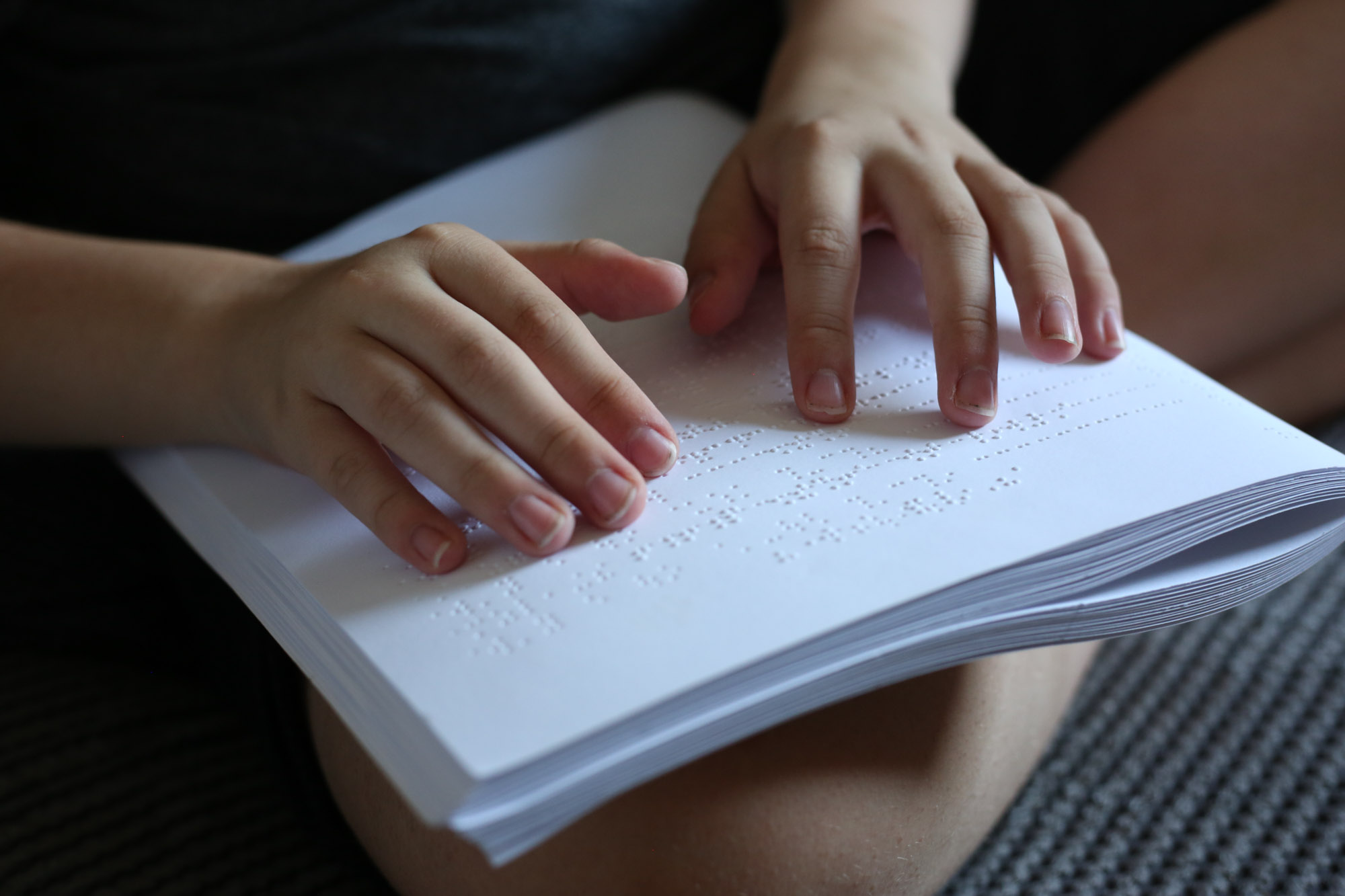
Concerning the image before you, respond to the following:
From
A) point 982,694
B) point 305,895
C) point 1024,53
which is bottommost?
point 305,895

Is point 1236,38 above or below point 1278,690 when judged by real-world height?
above

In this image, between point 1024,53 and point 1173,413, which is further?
point 1024,53

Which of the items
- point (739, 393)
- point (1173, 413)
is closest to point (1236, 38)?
point (1173, 413)

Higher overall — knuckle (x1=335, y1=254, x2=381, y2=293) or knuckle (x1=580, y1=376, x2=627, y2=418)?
knuckle (x1=335, y1=254, x2=381, y2=293)

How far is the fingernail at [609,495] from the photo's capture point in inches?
15.6

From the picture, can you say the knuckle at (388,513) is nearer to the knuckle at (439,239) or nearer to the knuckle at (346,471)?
the knuckle at (346,471)

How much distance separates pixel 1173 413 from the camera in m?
0.46

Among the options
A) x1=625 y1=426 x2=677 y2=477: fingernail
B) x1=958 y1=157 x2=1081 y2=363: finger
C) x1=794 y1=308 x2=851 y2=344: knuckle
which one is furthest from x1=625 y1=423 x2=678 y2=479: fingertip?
x1=958 y1=157 x2=1081 y2=363: finger

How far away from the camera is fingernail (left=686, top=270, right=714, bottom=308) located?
53 centimetres

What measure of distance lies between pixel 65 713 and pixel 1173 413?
2.04 feet

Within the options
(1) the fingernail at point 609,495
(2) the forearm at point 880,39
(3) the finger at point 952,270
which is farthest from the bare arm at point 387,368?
(2) the forearm at point 880,39

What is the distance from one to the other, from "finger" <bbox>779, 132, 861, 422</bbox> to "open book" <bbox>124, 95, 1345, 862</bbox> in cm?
2

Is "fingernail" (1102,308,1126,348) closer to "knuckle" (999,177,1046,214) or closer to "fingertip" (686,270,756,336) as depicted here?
"knuckle" (999,177,1046,214)

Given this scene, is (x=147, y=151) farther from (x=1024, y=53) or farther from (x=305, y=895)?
(x=1024, y=53)
